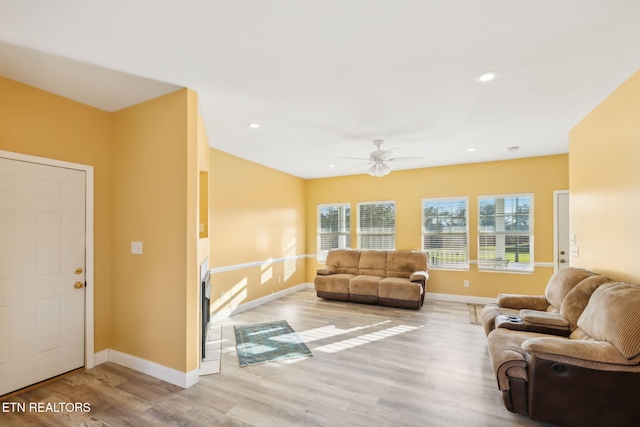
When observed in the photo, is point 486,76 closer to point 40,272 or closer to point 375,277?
point 375,277

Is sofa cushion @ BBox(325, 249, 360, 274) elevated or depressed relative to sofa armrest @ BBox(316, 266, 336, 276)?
elevated

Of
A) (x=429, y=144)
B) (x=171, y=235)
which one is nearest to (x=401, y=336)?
(x=429, y=144)

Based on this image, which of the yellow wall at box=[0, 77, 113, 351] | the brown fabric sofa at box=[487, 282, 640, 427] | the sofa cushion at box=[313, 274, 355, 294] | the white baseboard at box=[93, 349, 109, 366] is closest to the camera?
the brown fabric sofa at box=[487, 282, 640, 427]

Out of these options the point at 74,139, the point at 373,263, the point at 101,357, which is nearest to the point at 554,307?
the point at 373,263

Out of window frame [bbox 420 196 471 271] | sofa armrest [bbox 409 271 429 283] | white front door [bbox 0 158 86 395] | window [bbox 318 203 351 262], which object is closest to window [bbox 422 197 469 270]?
Answer: window frame [bbox 420 196 471 271]

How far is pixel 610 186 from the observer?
2.65 metres

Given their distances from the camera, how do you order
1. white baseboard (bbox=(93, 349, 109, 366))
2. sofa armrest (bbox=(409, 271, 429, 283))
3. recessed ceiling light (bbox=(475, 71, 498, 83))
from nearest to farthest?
recessed ceiling light (bbox=(475, 71, 498, 83)) → white baseboard (bbox=(93, 349, 109, 366)) → sofa armrest (bbox=(409, 271, 429, 283))

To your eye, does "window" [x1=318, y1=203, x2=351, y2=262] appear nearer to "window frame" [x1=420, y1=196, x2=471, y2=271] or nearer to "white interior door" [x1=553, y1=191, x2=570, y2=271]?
"window frame" [x1=420, y1=196, x2=471, y2=271]

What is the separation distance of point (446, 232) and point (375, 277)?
1784mm

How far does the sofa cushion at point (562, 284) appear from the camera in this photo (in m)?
2.78

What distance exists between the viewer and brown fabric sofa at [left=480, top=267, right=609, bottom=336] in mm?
2535

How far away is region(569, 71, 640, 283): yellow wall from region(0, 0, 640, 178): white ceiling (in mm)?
192

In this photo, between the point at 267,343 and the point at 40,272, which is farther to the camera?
the point at 267,343

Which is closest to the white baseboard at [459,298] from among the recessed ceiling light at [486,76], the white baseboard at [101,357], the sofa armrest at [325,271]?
the sofa armrest at [325,271]
